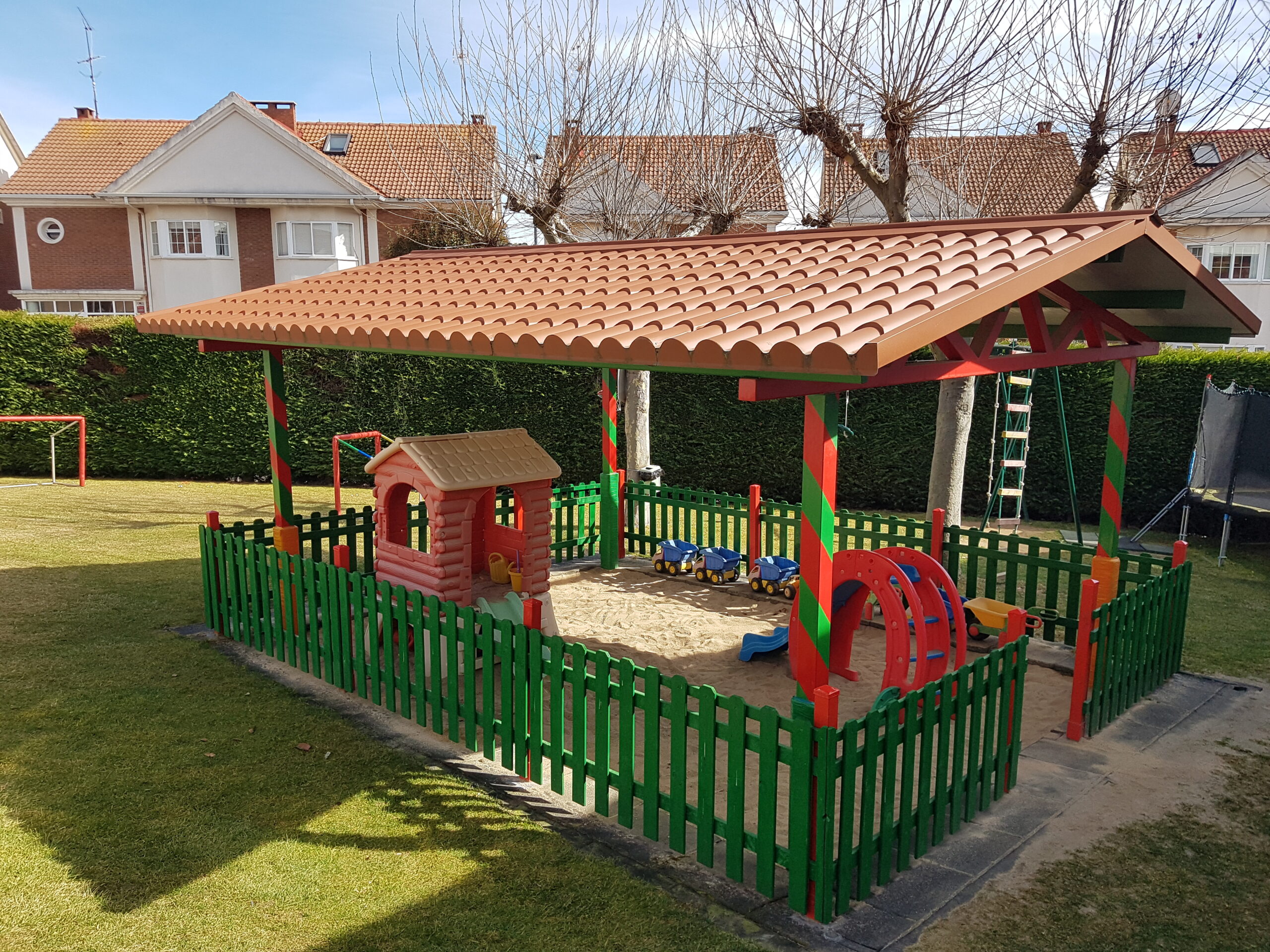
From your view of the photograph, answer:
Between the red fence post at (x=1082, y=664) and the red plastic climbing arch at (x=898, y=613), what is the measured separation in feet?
2.66

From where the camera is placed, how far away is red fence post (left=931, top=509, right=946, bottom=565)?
9000mm

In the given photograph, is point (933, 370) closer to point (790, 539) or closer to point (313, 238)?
point (790, 539)

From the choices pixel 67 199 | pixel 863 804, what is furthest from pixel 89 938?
pixel 67 199

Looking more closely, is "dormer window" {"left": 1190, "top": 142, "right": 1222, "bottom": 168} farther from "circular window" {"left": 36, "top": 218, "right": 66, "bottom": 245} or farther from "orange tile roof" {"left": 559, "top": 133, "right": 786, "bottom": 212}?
"circular window" {"left": 36, "top": 218, "right": 66, "bottom": 245}

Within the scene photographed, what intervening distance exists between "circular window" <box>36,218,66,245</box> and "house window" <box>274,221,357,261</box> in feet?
25.2

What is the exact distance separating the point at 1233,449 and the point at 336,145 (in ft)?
99.4

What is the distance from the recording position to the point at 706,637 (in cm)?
870

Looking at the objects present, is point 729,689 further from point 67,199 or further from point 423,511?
point 67,199

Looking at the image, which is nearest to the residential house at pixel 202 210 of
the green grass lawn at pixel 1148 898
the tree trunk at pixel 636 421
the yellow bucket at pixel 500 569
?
the tree trunk at pixel 636 421

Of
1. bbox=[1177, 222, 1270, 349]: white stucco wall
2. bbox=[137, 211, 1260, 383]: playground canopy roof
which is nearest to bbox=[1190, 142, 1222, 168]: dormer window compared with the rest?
bbox=[1177, 222, 1270, 349]: white stucco wall

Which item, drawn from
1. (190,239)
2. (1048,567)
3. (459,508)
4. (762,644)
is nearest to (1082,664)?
(1048,567)

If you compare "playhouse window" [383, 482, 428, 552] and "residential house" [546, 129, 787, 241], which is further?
"residential house" [546, 129, 787, 241]

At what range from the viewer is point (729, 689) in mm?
7344

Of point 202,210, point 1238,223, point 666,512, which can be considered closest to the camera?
point 666,512
